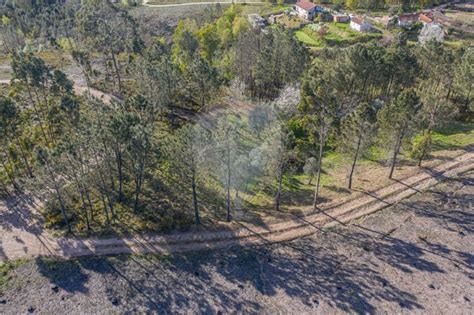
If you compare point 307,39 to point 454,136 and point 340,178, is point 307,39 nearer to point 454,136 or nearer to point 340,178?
point 454,136

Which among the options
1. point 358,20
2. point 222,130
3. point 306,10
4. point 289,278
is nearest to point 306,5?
point 306,10

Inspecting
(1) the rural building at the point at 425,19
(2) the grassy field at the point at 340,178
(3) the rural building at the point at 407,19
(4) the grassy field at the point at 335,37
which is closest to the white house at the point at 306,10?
(4) the grassy field at the point at 335,37

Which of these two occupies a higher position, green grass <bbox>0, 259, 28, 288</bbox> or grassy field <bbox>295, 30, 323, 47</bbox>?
grassy field <bbox>295, 30, 323, 47</bbox>

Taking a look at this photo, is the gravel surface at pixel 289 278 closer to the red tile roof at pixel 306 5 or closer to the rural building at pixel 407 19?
the rural building at pixel 407 19

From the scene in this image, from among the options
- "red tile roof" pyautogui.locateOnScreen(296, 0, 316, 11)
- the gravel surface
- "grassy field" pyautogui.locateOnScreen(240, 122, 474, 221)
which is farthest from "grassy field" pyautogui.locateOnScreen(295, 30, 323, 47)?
the gravel surface

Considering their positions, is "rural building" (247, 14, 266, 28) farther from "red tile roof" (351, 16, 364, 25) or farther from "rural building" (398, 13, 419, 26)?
"rural building" (398, 13, 419, 26)

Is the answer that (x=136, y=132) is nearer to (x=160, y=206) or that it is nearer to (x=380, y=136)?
(x=160, y=206)
